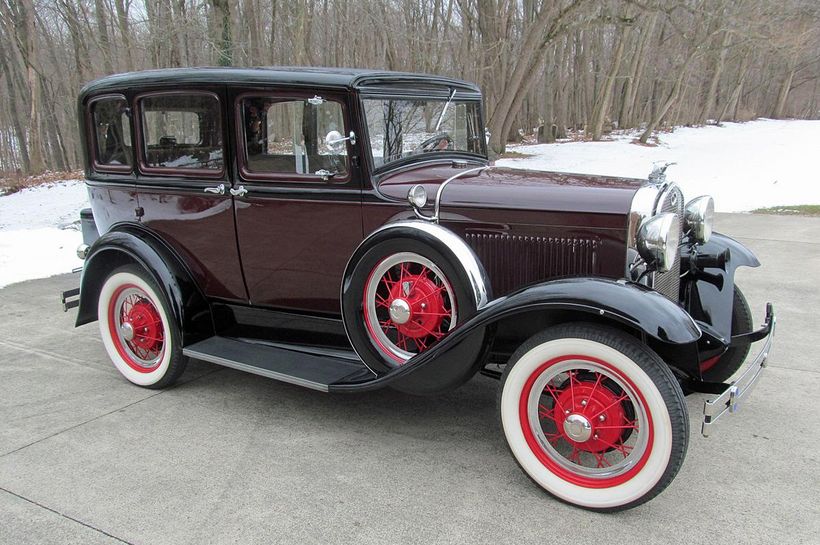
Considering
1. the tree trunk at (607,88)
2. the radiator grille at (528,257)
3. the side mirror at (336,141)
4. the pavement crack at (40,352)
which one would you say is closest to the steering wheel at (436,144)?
the side mirror at (336,141)

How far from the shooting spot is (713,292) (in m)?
3.29

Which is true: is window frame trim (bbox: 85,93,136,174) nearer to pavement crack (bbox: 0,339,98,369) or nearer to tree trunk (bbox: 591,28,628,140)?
pavement crack (bbox: 0,339,98,369)

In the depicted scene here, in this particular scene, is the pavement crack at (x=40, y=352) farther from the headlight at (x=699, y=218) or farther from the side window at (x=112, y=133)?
the headlight at (x=699, y=218)

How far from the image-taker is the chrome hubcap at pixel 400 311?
2.95 metres

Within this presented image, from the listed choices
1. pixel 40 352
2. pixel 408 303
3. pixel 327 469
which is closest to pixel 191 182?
pixel 408 303

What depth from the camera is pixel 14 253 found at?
7.79 metres

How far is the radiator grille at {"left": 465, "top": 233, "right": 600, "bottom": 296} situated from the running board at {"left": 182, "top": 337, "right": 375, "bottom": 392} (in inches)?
31.8

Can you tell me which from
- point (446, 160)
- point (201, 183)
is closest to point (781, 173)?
point (446, 160)

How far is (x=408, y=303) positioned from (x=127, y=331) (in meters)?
1.95

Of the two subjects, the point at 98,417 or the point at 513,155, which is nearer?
the point at 98,417

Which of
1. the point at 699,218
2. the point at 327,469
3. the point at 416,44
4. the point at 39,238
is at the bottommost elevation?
the point at 39,238

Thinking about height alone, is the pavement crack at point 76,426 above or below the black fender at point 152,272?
below

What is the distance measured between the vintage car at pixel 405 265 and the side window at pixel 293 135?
0.01 metres

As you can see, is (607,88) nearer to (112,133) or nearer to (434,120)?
(434,120)
